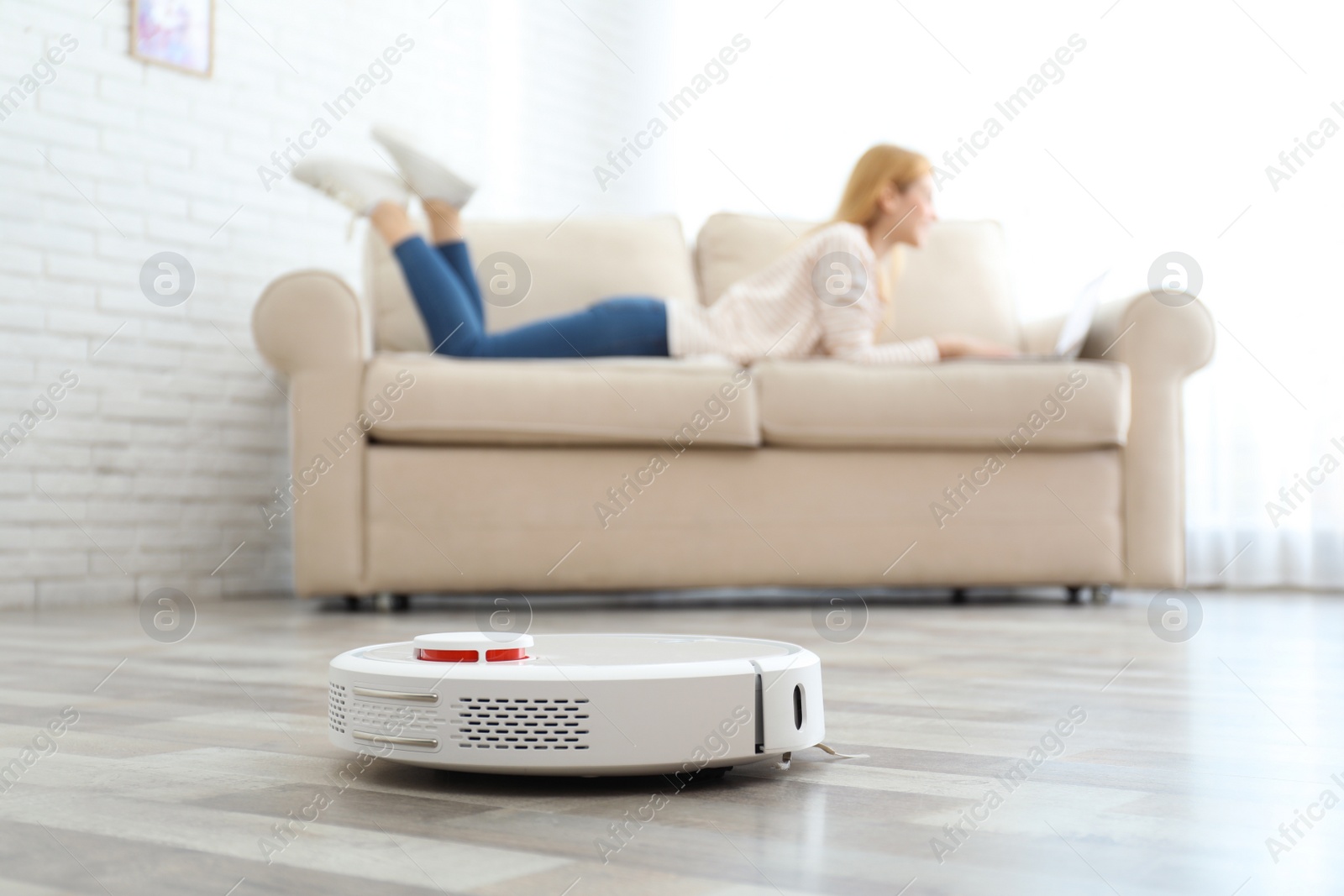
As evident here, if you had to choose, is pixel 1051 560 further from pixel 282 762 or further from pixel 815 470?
pixel 282 762

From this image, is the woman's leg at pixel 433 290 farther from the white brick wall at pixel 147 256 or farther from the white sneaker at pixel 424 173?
the white brick wall at pixel 147 256

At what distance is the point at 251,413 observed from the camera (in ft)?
10.9

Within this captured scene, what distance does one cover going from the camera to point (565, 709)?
771mm

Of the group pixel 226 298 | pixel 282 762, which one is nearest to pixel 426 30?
pixel 226 298

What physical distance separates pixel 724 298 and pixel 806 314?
0.72 ft

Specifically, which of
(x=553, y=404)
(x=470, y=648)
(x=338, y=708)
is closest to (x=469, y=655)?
(x=470, y=648)

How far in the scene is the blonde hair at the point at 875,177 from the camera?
293cm

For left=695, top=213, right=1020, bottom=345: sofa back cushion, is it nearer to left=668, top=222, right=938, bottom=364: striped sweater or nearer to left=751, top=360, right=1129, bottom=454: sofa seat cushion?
left=668, top=222, right=938, bottom=364: striped sweater

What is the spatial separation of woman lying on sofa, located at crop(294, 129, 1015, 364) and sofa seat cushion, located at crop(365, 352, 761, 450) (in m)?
0.25

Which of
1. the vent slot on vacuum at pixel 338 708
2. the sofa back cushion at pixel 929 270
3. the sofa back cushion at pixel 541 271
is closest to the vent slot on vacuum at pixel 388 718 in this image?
the vent slot on vacuum at pixel 338 708

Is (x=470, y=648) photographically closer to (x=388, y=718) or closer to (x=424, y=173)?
(x=388, y=718)

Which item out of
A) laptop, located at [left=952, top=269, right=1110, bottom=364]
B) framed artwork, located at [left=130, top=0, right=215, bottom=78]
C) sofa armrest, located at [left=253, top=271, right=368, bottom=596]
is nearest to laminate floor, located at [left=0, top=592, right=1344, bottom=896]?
sofa armrest, located at [left=253, top=271, right=368, bottom=596]

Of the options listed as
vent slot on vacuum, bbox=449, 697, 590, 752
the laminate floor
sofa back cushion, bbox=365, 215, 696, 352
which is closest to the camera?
the laminate floor

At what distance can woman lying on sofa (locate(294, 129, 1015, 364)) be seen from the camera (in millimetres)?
2834
